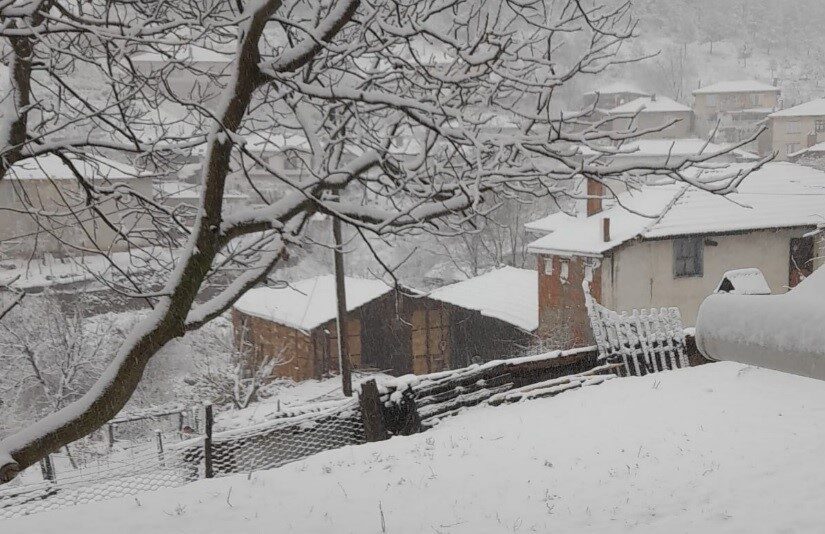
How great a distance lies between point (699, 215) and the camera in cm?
2192

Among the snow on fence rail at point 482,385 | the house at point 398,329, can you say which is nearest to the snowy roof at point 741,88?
the house at point 398,329

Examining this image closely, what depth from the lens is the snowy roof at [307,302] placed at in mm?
25234

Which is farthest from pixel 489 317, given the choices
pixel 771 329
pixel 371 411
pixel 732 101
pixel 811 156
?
pixel 732 101

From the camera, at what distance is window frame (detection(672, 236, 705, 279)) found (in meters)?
21.8

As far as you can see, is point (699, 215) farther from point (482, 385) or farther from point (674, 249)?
point (482, 385)

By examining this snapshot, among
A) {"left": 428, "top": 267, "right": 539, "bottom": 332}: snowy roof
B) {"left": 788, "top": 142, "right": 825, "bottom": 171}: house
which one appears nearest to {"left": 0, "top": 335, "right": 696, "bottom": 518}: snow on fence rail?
{"left": 428, "top": 267, "right": 539, "bottom": 332}: snowy roof

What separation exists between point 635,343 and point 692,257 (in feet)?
36.7

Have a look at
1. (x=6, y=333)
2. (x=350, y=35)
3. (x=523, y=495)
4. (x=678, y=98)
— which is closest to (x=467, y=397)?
(x=523, y=495)

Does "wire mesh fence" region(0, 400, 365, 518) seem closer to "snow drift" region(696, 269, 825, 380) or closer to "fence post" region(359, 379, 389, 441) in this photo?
"fence post" region(359, 379, 389, 441)

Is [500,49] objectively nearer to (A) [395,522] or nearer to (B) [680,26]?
(A) [395,522]

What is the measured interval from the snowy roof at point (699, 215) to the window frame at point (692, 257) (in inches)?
24.4

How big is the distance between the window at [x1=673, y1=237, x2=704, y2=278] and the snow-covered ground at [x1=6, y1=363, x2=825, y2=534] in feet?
42.3

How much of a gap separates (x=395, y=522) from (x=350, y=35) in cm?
453

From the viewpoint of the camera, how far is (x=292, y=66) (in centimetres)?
409
